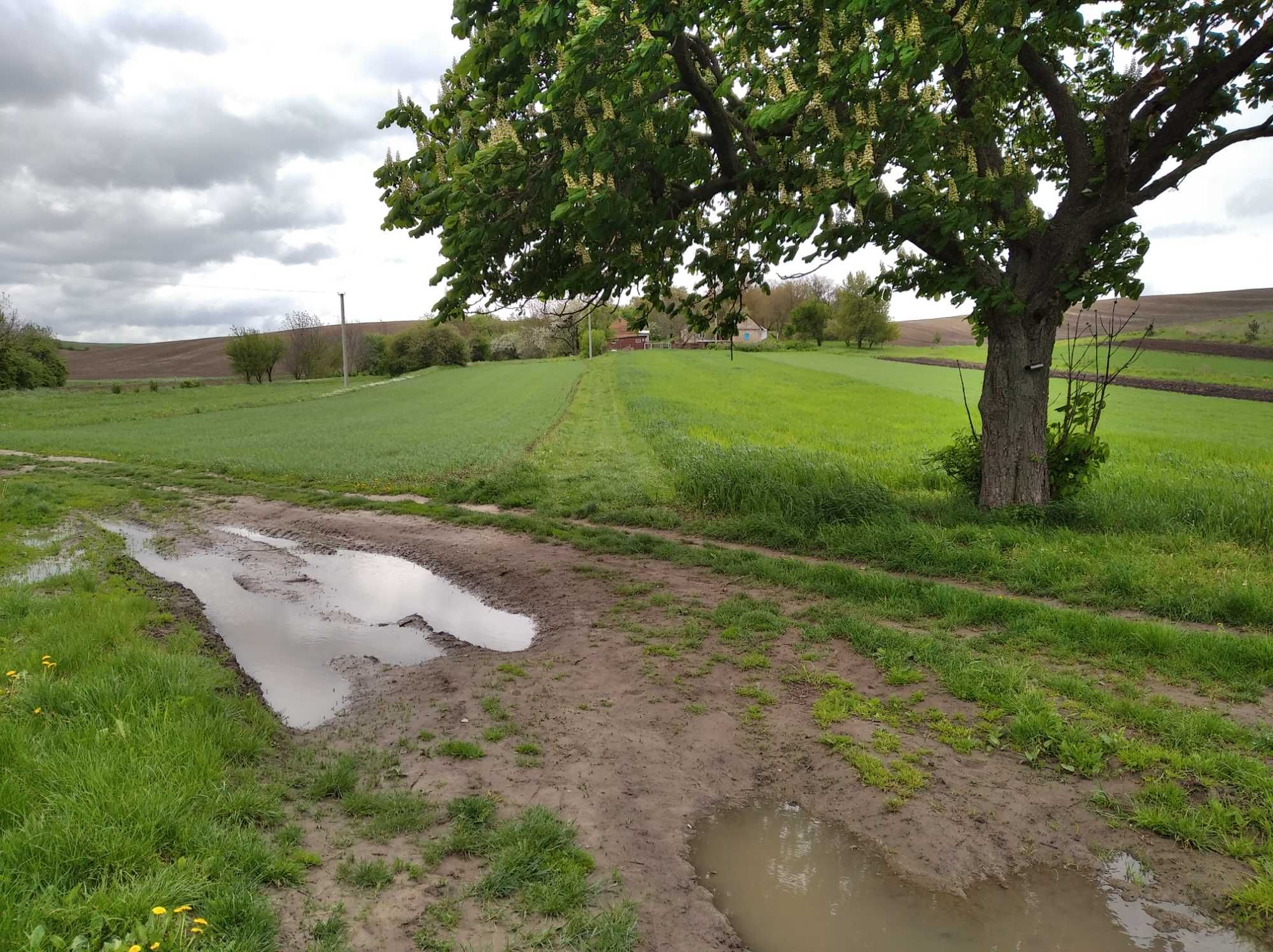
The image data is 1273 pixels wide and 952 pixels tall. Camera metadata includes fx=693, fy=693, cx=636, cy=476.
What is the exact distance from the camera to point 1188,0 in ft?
31.3

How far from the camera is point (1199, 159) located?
8625mm

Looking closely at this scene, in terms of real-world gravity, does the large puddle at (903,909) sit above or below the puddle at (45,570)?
below

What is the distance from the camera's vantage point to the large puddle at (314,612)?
6324 millimetres

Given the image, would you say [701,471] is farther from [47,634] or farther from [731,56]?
[47,634]

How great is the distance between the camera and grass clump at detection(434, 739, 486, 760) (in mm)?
4648

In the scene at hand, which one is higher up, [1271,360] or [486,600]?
[1271,360]

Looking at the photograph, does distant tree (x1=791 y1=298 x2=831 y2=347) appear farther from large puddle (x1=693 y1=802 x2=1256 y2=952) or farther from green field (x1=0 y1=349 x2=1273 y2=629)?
large puddle (x1=693 y1=802 x2=1256 y2=952)

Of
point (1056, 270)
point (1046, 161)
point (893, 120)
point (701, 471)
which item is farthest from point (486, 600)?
point (1046, 161)

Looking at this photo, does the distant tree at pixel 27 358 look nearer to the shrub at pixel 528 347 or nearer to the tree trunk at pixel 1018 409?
the shrub at pixel 528 347

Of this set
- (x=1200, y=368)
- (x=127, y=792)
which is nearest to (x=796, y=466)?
(x=127, y=792)

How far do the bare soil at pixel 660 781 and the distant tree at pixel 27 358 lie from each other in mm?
68279

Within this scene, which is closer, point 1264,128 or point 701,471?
point 1264,128

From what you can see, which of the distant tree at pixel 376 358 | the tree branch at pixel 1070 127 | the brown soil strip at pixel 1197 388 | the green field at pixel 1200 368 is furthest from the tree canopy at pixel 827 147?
the distant tree at pixel 376 358

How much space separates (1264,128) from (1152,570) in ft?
19.6
